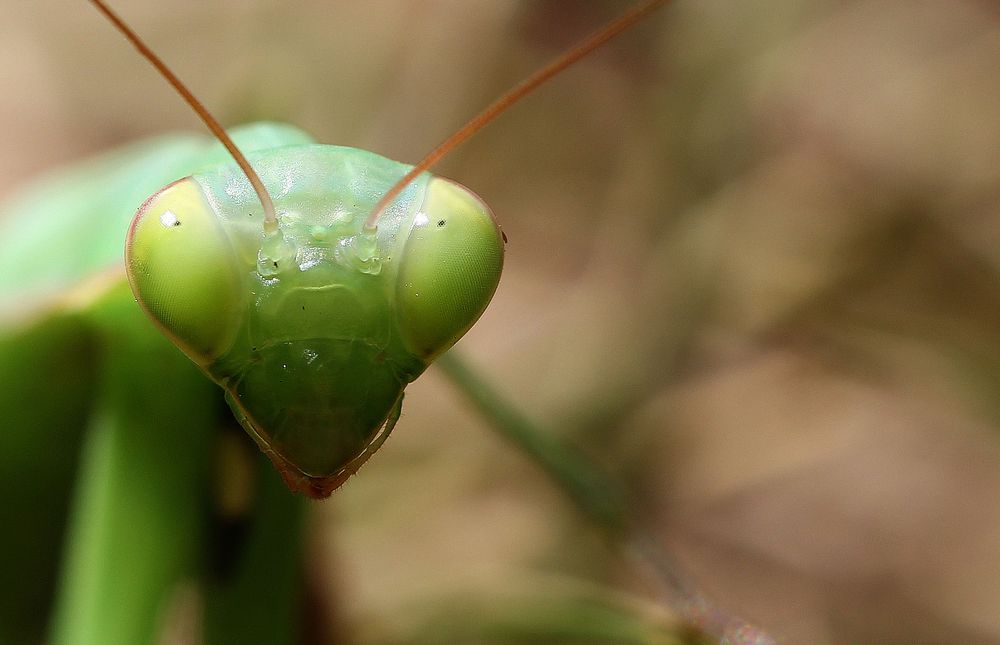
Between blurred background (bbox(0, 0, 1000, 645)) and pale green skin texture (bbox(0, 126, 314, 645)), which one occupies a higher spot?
pale green skin texture (bbox(0, 126, 314, 645))

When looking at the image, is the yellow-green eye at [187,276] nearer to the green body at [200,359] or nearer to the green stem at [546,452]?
the green body at [200,359]

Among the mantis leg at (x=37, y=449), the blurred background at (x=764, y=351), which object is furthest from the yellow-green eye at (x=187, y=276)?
the blurred background at (x=764, y=351)

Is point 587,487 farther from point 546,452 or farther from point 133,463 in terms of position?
point 133,463

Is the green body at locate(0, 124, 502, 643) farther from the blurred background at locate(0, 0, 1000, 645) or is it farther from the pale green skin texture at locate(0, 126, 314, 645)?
the blurred background at locate(0, 0, 1000, 645)

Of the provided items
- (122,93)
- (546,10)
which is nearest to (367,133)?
(546,10)

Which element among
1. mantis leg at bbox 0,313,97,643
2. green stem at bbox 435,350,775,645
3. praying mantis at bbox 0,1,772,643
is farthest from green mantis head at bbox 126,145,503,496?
green stem at bbox 435,350,775,645

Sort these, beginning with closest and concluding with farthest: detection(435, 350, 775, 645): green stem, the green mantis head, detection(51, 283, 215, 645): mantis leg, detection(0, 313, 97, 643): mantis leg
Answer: the green mantis head, detection(51, 283, 215, 645): mantis leg, detection(0, 313, 97, 643): mantis leg, detection(435, 350, 775, 645): green stem

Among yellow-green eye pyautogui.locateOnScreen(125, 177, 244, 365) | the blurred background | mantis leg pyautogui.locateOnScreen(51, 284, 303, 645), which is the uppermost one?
yellow-green eye pyautogui.locateOnScreen(125, 177, 244, 365)
